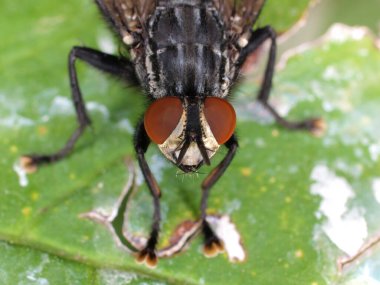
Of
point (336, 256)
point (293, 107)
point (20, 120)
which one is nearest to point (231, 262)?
point (336, 256)

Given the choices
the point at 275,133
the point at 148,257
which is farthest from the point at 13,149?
the point at 275,133

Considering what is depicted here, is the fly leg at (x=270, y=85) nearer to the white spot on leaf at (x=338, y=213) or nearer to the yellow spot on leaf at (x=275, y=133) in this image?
the yellow spot on leaf at (x=275, y=133)

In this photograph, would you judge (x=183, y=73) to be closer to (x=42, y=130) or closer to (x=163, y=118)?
(x=163, y=118)

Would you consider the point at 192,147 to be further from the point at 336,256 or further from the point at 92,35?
the point at 92,35

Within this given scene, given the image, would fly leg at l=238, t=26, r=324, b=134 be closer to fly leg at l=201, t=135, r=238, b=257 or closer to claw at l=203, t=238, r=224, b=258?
fly leg at l=201, t=135, r=238, b=257

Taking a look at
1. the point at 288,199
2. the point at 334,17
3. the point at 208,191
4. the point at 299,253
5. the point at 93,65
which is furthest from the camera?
the point at 334,17

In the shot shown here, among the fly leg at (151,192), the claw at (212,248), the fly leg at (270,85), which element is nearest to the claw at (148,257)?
the fly leg at (151,192)
